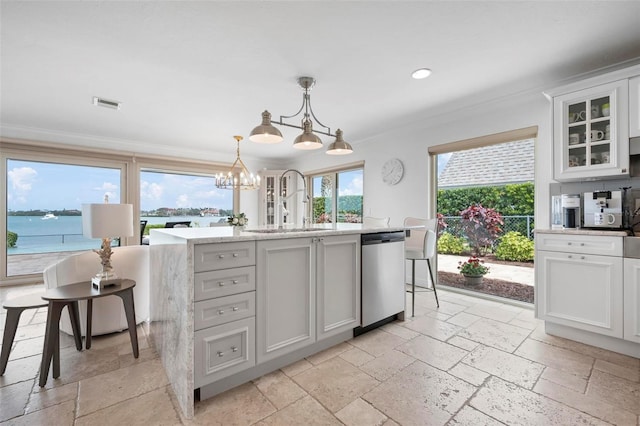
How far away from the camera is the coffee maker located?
2.53 m

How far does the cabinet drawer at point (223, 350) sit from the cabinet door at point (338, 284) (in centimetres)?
57

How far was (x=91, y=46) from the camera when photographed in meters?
2.19

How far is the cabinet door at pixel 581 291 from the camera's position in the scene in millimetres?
2146

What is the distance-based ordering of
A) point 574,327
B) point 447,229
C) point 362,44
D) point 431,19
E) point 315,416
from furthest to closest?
1. point 447,229
2. point 574,327
3. point 362,44
4. point 431,19
5. point 315,416

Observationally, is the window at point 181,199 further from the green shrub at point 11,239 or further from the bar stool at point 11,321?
the bar stool at point 11,321

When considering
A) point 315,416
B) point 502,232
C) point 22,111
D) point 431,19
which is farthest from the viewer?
point 502,232

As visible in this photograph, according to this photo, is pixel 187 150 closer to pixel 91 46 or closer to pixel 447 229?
pixel 91 46

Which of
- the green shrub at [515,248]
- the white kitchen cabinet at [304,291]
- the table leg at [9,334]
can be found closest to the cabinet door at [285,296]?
the white kitchen cabinet at [304,291]

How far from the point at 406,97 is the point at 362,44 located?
1208mm

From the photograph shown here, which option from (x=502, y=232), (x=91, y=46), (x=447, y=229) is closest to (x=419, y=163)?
(x=447, y=229)

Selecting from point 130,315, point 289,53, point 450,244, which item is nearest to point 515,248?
point 450,244

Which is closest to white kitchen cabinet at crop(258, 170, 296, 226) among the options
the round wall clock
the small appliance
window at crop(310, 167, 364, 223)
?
window at crop(310, 167, 364, 223)

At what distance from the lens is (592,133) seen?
2418 mm

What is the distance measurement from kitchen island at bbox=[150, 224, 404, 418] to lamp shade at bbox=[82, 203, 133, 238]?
233 mm
